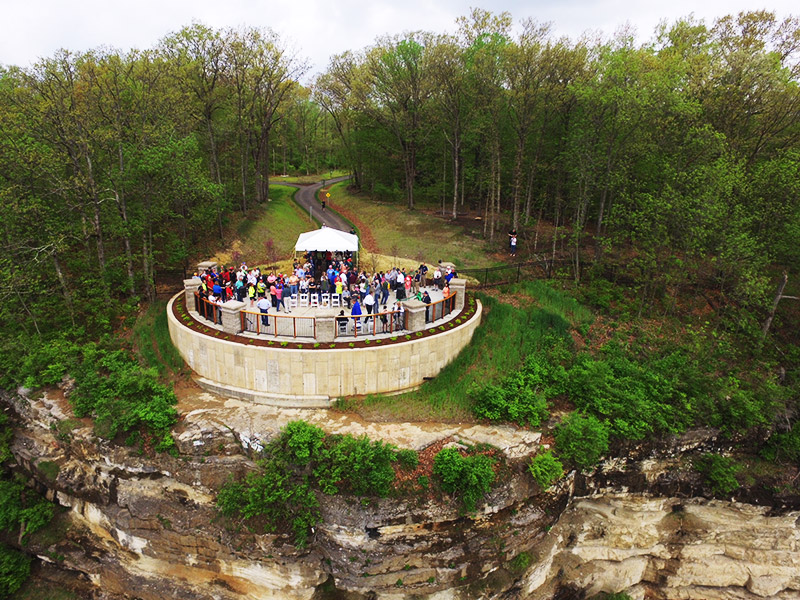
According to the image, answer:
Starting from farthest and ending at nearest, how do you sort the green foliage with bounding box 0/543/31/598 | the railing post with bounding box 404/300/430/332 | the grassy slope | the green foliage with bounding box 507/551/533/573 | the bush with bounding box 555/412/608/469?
the grassy slope, the railing post with bounding box 404/300/430/332, the green foliage with bounding box 0/543/31/598, the bush with bounding box 555/412/608/469, the green foliage with bounding box 507/551/533/573

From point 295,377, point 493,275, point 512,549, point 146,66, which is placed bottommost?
point 512,549

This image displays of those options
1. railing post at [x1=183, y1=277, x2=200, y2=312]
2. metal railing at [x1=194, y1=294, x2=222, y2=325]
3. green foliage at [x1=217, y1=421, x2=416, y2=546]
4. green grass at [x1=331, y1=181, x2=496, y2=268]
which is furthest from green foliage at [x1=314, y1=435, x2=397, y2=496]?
green grass at [x1=331, y1=181, x2=496, y2=268]

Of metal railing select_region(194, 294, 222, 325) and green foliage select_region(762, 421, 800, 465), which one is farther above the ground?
metal railing select_region(194, 294, 222, 325)

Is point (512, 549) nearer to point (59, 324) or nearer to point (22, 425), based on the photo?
point (22, 425)

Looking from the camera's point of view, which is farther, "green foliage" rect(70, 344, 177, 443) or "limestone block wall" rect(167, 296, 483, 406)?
"limestone block wall" rect(167, 296, 483, 406)

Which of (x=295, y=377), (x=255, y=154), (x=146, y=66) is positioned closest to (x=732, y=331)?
(x=295, y=377)

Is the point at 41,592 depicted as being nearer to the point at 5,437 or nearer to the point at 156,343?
the point at 5,437

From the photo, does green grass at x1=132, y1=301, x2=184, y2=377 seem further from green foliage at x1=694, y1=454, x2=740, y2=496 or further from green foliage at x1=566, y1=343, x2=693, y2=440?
green foliage at x1=694, y1=454, x2=740, y2=496

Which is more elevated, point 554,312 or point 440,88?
point 440,88
